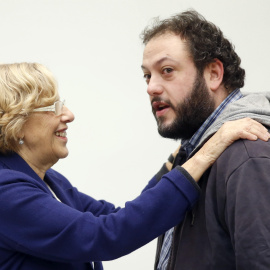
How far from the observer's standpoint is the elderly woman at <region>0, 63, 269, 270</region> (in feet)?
4.41

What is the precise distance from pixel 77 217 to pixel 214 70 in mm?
627

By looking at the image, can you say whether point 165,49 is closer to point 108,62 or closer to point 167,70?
point 167,70

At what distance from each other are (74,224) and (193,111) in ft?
1.61

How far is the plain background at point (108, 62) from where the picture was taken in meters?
3.08

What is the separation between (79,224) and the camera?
142 centimetres

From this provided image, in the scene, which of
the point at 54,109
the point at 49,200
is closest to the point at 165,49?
the point at 54,109

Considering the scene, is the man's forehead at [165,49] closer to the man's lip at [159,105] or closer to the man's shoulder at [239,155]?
the man's lip at [159,105]

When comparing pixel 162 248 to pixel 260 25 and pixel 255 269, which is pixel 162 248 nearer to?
pixel 255 269

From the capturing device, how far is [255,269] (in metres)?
1.04

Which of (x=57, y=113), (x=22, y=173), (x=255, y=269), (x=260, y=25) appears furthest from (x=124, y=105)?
(x=255, y=269)

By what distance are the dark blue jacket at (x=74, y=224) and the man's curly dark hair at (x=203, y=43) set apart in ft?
1.24

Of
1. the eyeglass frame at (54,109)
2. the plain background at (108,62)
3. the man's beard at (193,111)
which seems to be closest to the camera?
the man's beard at (193,111)

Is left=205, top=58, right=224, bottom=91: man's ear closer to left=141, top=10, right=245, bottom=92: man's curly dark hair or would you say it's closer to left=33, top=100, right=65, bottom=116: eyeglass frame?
left=141, top=10, right=245, bottom=92: man's curly dark hair

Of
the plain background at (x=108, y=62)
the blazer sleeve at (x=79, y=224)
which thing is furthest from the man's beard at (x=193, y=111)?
the plain background at (x=108, y=62)
